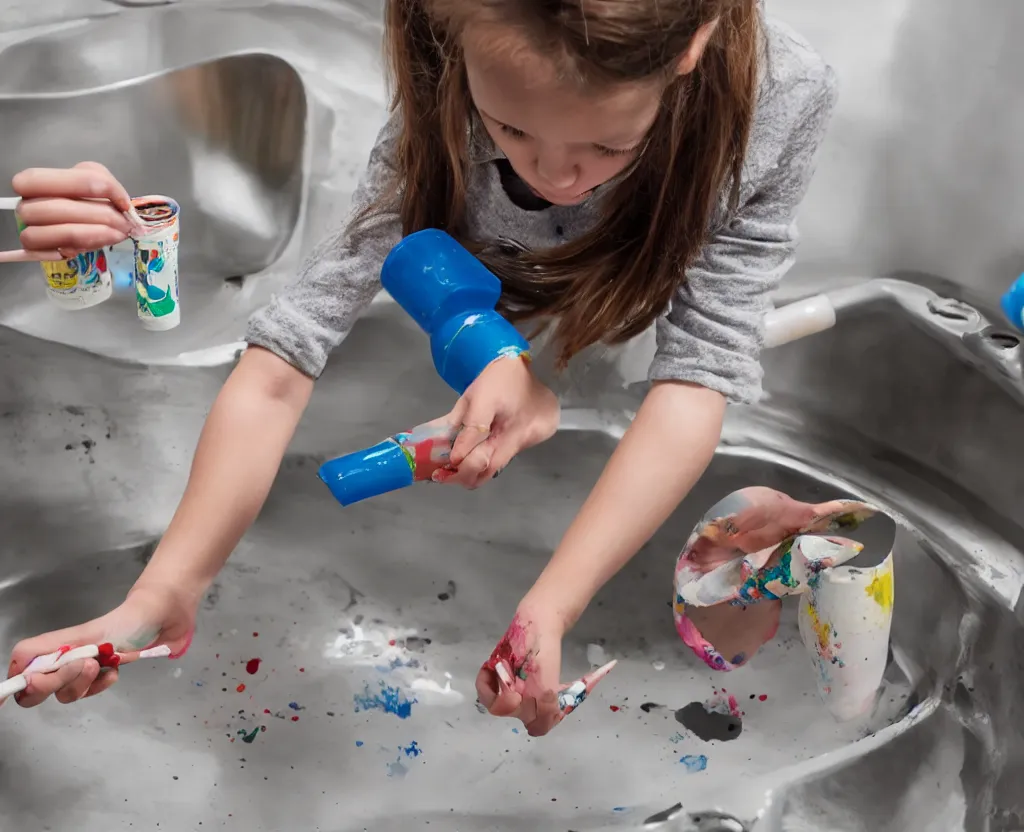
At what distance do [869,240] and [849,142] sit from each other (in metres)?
0.09

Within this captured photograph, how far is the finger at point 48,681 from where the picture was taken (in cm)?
66

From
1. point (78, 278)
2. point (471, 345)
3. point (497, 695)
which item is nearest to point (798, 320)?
point (471, 345)

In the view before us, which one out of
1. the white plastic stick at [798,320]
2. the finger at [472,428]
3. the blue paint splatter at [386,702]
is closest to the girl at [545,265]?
the finger at [472,428]

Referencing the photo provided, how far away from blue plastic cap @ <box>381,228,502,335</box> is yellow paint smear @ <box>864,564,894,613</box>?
328 millimetres

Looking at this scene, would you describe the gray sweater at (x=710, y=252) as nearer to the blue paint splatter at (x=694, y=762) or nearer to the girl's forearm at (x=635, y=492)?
the girl's forearm at (x=635, y=492)

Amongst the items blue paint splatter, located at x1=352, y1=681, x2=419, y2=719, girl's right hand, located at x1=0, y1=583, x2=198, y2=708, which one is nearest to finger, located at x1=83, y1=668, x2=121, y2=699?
girl's right hand, located at x1=0, y1=583, x2=198, y2=708

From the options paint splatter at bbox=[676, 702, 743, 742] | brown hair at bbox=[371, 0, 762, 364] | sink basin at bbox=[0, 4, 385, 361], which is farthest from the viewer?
sink basin at bbox=[0, 4, 385, 361]

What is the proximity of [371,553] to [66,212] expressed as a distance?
1.38 ft

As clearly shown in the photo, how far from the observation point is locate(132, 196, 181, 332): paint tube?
79cm

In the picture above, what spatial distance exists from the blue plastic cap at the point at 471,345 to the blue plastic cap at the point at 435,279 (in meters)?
0.01

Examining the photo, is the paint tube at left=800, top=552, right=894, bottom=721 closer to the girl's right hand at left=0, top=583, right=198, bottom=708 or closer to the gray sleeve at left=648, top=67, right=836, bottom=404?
the gray sleeve at left=648, top=67, right=836, bottom=404

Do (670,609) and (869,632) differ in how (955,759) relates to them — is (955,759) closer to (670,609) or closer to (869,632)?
(869,632)

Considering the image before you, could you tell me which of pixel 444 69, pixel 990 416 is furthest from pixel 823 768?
pixel 444 69

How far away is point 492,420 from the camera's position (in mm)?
763
